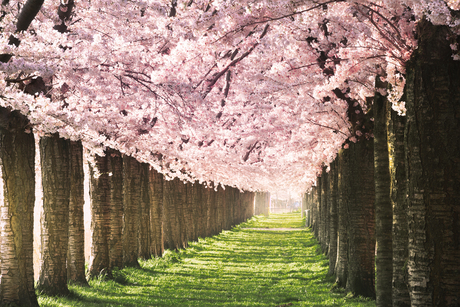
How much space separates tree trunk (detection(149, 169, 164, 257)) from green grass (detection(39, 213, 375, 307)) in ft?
2.01

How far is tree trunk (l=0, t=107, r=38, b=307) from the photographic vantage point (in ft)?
34.0

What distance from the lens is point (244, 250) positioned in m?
28.9

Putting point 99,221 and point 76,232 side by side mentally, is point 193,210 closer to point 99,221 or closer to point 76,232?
point 99,221

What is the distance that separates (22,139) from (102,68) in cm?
317

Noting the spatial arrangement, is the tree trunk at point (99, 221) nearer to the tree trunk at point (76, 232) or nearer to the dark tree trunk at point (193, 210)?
the tree trunk at point (76, 232)

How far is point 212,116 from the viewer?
19.4 m

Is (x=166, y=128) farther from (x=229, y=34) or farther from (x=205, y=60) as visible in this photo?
(x=229, y=34)

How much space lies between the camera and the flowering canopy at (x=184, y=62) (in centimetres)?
823

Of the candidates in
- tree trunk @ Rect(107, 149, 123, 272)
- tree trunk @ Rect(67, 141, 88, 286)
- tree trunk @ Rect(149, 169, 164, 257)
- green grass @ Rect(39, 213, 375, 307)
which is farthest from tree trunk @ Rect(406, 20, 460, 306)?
tree trunk @ Rect(149, 169, 164, 257)

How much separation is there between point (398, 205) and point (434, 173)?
2.12 m

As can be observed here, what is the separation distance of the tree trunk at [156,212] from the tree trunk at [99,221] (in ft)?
19.9

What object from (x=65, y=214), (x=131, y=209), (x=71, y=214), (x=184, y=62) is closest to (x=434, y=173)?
(x=65, y=214)

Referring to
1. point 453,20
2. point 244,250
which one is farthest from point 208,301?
point 244,250

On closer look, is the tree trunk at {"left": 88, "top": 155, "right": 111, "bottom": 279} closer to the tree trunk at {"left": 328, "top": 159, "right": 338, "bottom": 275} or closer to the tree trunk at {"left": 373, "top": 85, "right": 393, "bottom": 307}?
the tree trunk at {"left": 328, "top": 159, "right": 338, "bottom": 275}
